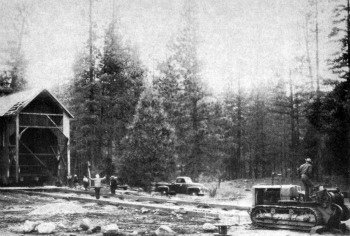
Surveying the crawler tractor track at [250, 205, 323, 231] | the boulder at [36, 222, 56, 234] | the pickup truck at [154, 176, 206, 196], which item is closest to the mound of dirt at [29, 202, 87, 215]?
the boulder at [36, 222, 56, 234]

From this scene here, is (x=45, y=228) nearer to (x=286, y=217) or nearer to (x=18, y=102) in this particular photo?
(x=286, y=217)

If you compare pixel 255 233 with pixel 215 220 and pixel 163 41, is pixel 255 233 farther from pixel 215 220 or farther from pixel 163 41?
pixel 163 41

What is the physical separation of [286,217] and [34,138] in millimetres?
27869

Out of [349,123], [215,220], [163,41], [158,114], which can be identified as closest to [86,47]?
[163,41]

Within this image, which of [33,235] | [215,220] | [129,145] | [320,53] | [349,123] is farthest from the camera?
[320,53]

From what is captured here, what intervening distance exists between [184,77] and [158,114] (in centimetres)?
1186

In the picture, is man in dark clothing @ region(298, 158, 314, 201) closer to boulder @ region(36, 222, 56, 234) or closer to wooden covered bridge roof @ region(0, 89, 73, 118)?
boulder @ region(36, 222, 56, 234)

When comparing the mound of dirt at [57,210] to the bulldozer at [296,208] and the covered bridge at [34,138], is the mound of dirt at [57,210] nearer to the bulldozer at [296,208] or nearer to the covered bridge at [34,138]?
the bulldozer at [296,208]

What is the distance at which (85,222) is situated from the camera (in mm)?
12969

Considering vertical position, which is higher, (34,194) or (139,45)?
(139,45)

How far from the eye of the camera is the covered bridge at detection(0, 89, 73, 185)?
3277cm

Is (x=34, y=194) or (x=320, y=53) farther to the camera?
(x=320, y=53)

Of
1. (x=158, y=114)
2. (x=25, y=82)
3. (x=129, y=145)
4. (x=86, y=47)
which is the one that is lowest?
(x=129, y=145)

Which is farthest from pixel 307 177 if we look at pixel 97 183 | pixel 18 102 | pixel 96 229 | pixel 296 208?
pixel 18 102
